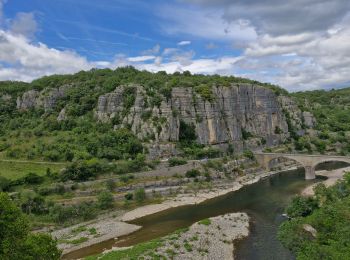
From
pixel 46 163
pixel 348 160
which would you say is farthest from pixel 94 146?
pixel 348 160

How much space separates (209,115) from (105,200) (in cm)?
4288

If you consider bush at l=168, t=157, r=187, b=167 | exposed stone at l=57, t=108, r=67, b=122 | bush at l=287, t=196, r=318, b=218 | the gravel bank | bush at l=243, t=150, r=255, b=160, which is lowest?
the gravel bank

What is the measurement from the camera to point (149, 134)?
8625cm

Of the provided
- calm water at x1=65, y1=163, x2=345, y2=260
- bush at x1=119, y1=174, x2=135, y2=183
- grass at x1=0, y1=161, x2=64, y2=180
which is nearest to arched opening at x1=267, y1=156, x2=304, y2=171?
calm water at x1=65, y1=163, x2=345, y2=260

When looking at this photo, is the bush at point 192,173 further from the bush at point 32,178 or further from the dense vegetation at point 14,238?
the dense vegetation at point 14,238

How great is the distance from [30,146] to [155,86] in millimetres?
33263

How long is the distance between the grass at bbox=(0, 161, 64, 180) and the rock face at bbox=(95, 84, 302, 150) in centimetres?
2205

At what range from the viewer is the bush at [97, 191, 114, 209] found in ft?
194

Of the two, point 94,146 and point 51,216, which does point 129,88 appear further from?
point 51,216

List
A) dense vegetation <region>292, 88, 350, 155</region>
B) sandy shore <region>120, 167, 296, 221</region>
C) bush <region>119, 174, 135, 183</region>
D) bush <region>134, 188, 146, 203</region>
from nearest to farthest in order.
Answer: sandy shore <region>120, 167, 296, 221</region>
bush <region>134, 188, 146, 203</region>
bush <region>119, 174, 135, 183</region>
dense vegetation <region>292, 88, 350, 155</region>

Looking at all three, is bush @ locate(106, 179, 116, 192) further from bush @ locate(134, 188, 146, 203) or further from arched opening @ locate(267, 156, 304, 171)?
arched opening @ locate(267, 156, 304, 171)

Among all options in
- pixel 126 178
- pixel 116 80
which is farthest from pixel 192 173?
pixel 116 80

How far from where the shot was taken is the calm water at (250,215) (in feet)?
138

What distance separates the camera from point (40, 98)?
357ft
